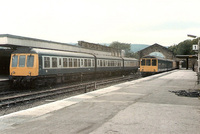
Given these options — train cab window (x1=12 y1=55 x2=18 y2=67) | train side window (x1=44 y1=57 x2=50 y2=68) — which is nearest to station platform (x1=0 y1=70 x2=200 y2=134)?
train side window (x1=44 y1=57 x2=50 y2=68)

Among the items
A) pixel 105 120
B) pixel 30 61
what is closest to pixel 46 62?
pixel 30 61

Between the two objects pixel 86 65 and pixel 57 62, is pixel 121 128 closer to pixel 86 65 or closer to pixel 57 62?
pixel 57 62

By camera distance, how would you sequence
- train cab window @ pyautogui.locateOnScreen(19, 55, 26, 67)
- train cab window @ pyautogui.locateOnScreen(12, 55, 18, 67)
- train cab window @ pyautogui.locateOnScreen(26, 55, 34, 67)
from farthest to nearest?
train cab window @ pyautogui.locateOnScreen(12, 55, 18, 67)
train cab window @ pyautogui.locateOnScreen(19, 55, 26, 67)
train cab window @ pyautogui.locateOnScreen(26, 55, 34, 67)

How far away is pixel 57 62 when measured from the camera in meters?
18.5

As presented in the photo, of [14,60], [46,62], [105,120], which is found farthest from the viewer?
[46,62]

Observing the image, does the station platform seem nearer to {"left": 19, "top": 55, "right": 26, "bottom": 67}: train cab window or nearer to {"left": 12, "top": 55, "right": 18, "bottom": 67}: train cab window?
{"left": 19, "top": 55, "right": 26, "bottom": 67}: train cab window

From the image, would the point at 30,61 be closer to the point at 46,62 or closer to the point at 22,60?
the point at 22,60

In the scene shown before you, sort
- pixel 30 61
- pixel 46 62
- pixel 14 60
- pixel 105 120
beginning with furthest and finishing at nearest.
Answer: pixel 46 62 < pixel 14 60 < pixel 30 61 < pixel 105 120

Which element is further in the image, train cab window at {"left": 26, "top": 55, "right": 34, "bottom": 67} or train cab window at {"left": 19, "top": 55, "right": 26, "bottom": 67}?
train cab window at {"left": 19, "top": 55, "right": 26, "bottom": 67}

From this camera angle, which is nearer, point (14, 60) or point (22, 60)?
point (22, 60)

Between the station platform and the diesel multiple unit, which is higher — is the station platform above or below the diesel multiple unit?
below

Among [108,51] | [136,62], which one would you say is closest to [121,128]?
[136,62]

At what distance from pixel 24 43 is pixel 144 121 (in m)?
18.0

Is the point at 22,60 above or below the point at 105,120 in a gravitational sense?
above
